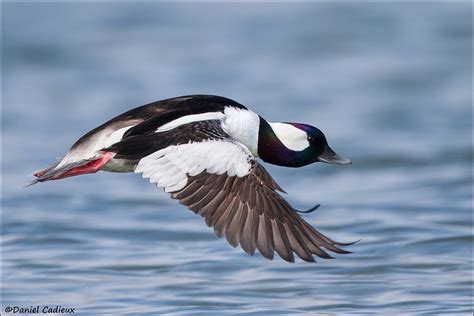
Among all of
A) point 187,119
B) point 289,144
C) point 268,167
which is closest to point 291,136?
point 289,144

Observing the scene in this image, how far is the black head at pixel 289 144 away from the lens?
7.82m

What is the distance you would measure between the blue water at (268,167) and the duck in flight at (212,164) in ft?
2.98

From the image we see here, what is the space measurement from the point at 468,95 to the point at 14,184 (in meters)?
7.11

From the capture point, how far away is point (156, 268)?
847cm

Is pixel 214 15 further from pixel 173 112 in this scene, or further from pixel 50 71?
pixel 173 112

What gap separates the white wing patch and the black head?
99cm

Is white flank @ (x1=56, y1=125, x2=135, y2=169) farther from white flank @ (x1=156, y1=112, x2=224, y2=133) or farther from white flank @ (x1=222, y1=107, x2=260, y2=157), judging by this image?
white flank @ (x1=222, y1=107, x2=260, y2=157)

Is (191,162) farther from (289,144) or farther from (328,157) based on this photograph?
(328,157)

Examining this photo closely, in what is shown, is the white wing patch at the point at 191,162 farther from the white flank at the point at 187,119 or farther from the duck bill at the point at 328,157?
the duck bill at the point at 328,157

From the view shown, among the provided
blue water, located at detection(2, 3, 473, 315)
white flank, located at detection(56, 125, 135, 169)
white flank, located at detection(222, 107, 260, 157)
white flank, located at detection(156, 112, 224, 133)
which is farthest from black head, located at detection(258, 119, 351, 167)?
white flank, located at detection(56, 125, 135, 169)

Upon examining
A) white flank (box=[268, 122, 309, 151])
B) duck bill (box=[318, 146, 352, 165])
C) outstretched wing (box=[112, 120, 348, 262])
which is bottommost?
outstretched wing (box=[112, 120, 348, 262])

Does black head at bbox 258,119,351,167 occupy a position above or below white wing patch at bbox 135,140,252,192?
above

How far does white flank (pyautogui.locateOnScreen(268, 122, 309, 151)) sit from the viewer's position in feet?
25.9

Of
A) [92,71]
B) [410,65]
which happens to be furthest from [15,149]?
[410,65]
